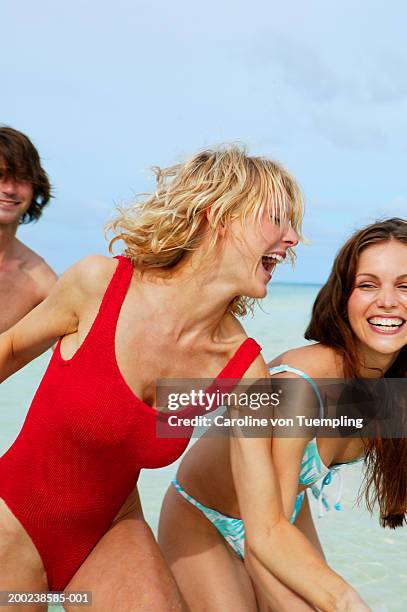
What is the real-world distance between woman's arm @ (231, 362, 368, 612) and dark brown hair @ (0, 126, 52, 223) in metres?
2.04

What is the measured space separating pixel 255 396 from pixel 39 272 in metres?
1.93

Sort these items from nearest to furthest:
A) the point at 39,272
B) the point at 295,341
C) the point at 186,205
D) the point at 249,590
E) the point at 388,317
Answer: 1. the point at 186,205
2. the point at 388,317
3. the point at 249,590
4. the point at 39,272
5. the point at 295,341

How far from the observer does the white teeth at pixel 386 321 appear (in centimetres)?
302

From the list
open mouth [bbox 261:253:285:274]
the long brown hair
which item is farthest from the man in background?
open mouth [bbox 261:253:285:274]

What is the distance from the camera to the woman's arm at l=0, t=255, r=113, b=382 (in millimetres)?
2543

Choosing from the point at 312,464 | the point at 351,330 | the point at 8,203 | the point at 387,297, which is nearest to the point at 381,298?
the point at 387,297

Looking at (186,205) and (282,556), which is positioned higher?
(186,205)

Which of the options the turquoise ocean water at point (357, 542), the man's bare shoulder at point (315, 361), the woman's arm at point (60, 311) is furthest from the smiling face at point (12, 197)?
the turquoise ocean water at point (357, 542)

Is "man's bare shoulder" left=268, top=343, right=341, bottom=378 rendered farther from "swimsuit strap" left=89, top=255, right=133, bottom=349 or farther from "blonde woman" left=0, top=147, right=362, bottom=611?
"swimsuit strap" left=89, top=255, right=133, bottom=349

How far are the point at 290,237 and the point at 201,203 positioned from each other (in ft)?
1.15

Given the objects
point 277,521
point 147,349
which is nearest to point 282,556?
point 277,521

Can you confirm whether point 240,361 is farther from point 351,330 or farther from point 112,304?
point 351,330

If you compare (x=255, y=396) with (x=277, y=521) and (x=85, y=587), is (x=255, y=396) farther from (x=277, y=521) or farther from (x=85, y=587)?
(x=85, y=587)

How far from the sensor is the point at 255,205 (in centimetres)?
249
